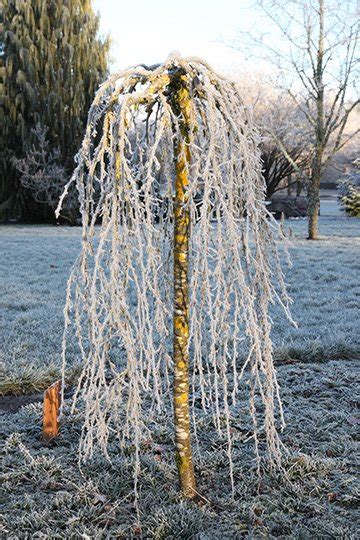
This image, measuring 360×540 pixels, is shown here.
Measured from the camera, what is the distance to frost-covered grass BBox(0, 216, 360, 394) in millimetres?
4488

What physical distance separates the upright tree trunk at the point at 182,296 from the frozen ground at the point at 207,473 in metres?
0.22

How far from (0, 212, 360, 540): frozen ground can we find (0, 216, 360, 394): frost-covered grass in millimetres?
25

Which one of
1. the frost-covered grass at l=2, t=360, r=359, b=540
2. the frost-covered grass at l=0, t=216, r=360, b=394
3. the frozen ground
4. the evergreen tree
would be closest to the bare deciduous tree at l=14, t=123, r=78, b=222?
the evergreen tree

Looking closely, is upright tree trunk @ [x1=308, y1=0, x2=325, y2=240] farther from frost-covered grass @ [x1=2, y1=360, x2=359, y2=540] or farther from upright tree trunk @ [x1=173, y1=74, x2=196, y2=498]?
upright tree trunk @ [x1=173, y1=74, x2=196, y2=498]

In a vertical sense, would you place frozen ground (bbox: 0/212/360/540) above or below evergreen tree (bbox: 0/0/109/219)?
below

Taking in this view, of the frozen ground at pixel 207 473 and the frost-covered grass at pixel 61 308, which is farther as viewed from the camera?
the frost-covered grass at pixel 61 308

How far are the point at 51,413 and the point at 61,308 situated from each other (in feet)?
11.3

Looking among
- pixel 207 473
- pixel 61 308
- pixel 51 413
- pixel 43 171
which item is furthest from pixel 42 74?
pixel 207 473

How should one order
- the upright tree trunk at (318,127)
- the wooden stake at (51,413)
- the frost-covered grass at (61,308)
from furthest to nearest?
the upright tree trunk at (318,127), the frost-covered grass at (61,308), the wooden stake at (51,413)

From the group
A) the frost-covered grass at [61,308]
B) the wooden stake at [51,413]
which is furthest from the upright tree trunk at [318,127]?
the wooden stake at [51,413]

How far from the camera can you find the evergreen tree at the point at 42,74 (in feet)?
58.3

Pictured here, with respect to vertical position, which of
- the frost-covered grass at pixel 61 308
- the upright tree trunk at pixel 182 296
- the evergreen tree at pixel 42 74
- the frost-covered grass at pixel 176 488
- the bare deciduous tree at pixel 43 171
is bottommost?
the frost-covered grass at pixel 176 488

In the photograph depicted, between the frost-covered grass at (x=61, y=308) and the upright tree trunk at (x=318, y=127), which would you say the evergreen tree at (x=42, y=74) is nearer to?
the frost-covered grass at (x=61, y=308)

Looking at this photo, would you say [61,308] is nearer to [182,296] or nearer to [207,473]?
[207,473]
